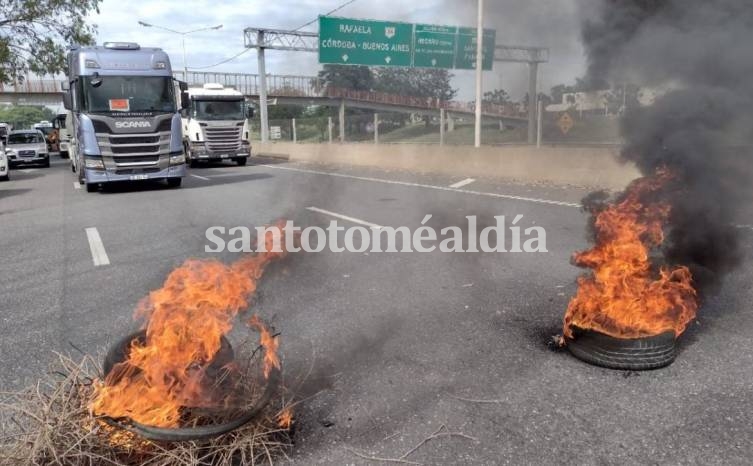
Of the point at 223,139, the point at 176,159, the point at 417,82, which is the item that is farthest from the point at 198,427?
the point at 223,139

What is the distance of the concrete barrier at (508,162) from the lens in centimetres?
1264

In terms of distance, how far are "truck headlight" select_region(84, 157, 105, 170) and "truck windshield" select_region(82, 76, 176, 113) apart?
1.16 meters

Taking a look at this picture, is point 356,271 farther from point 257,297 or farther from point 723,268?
point 723,268

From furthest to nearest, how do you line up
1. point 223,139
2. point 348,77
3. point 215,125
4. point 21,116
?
1. point 21,116
2. point 348,77
3. point 223,139
4. point 215,125

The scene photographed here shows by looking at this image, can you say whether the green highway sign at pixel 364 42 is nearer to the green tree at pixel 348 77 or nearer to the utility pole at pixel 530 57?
the green tree at pixel 348 77

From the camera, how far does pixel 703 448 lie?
257 cm

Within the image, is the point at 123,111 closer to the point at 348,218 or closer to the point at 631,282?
the point at 348,218

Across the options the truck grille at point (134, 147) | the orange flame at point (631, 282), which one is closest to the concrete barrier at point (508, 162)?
the orange flame at point (631, 282)

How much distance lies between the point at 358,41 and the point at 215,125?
22.1ft

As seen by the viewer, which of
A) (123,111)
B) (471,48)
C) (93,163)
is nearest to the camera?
(471,48)

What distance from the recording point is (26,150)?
85.6 ft

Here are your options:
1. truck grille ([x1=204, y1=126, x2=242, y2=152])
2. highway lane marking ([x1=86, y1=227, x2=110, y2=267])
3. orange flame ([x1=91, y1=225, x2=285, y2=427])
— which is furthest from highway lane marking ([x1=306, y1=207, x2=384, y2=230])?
truck grille ([x1=204, y1=126, x2=242, y2=152])

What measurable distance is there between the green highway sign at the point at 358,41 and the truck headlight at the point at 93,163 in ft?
38.4

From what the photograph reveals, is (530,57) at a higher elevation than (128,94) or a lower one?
lower
